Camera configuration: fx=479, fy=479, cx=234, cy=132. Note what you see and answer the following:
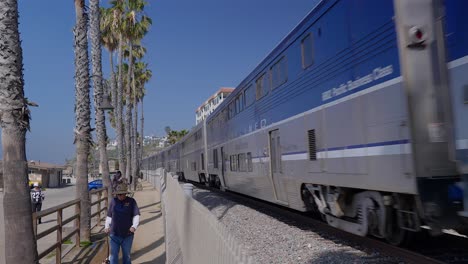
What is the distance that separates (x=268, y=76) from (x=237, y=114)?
478 cm

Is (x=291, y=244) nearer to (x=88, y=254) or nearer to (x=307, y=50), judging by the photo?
(x=307, y=50)

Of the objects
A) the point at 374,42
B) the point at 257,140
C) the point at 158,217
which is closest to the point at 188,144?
the point at 158,217

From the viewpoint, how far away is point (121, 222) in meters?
7.93

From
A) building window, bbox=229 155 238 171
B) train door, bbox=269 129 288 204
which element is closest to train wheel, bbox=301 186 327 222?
train door, bbox=269 129 288 204

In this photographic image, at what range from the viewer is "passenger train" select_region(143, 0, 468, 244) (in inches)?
191

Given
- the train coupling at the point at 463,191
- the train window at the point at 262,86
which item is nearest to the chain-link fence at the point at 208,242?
the train coupling at the point at 463,191

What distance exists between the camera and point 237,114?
17.3 m

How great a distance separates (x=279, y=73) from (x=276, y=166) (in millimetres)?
2252

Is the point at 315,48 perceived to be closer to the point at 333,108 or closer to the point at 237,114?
the point at 333,108

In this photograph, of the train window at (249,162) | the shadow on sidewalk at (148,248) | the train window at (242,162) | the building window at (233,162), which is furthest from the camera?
the building window at (233,162)

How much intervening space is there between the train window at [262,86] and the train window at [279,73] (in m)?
0.68

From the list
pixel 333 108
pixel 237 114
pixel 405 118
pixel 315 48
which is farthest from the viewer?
pixel 237 114

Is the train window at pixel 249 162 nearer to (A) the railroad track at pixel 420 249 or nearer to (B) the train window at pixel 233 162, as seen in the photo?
(B) the train window at pixel 233 162

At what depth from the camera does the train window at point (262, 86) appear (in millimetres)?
12925
